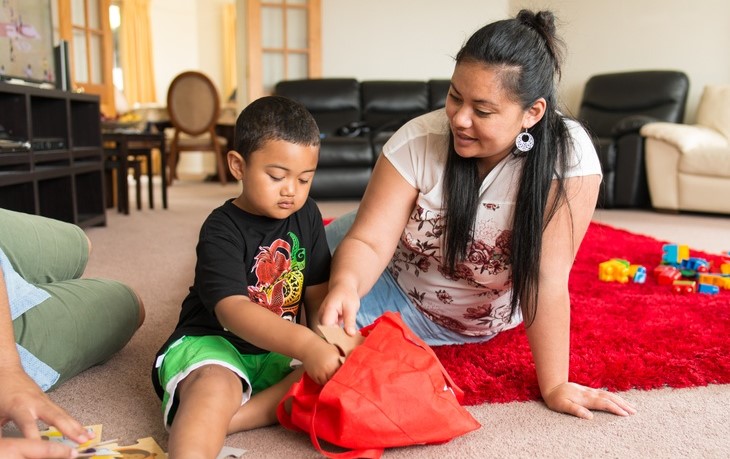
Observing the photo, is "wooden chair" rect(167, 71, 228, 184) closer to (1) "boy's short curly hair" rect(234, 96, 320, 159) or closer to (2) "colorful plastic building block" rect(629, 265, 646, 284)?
(2) "colorful plastic building block" rect(629, 265, 646, 284)

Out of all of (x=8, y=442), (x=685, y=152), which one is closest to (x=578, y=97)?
(x=685, y=152)

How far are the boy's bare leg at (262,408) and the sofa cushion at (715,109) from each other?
4.02m

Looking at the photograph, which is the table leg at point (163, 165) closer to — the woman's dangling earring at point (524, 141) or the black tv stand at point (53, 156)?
the black tv stand at point (53, 156)

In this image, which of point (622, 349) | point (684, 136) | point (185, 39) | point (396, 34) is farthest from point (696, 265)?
point (185, 39)

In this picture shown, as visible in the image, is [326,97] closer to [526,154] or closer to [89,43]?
[89,43]

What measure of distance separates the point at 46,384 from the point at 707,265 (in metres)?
2.02

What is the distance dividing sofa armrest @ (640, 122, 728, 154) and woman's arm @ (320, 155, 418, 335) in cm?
331

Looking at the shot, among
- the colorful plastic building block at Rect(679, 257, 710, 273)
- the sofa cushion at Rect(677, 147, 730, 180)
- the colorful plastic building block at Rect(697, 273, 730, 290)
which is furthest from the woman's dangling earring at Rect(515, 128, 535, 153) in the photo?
the sofa cushion at Rect(677, 147, 730, 180)

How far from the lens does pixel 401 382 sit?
95 cm

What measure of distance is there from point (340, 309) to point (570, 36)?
195 inches

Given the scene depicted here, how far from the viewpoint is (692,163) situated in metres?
3.98

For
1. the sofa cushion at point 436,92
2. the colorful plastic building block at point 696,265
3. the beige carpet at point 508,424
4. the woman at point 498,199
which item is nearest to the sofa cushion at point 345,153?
the sofa cushion at point 436,92

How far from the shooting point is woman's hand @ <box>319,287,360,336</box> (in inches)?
39.8

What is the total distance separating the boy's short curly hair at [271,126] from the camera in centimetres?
106
